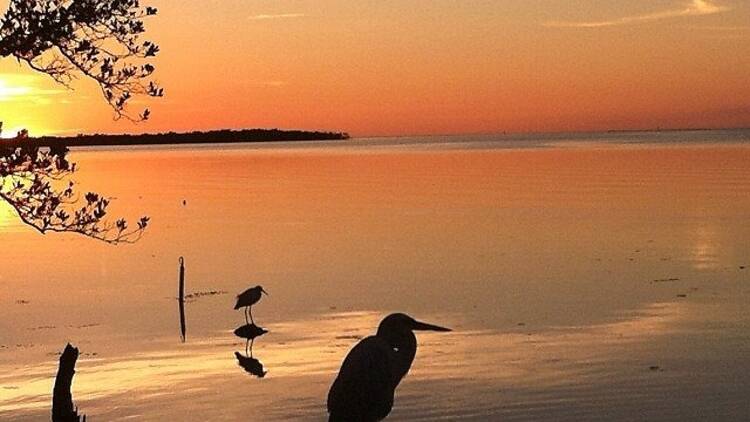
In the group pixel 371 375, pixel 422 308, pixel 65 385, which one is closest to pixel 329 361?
pixel 422 308

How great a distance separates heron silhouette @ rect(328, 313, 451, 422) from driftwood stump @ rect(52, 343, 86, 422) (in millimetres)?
3158

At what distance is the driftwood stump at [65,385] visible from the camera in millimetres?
12445

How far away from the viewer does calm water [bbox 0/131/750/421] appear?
16281 millimetres

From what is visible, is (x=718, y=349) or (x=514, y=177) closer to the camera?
(x=718, y=349)

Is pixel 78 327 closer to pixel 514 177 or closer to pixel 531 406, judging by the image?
pixel 531 406

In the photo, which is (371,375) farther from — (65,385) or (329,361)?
(329,361)

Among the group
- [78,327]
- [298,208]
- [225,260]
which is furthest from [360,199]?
[78,327]

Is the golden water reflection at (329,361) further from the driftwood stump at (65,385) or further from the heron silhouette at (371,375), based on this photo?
the heron silhouette at (371,375)

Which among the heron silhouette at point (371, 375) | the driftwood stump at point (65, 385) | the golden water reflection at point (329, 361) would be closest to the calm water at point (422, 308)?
the golden water reflection at point (329, 361)

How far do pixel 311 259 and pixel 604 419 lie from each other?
19.7 metres

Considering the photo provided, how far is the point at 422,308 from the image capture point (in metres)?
24.2

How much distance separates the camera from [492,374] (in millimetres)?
17484

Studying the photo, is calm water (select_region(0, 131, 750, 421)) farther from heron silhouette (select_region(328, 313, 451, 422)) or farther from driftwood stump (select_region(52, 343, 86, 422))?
heron silhouette (select_region(328, 313, 451, 422))

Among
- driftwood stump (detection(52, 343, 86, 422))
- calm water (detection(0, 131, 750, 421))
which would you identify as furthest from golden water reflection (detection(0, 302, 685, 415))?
driftwood stump (detection(52, 343, 86, 422))
